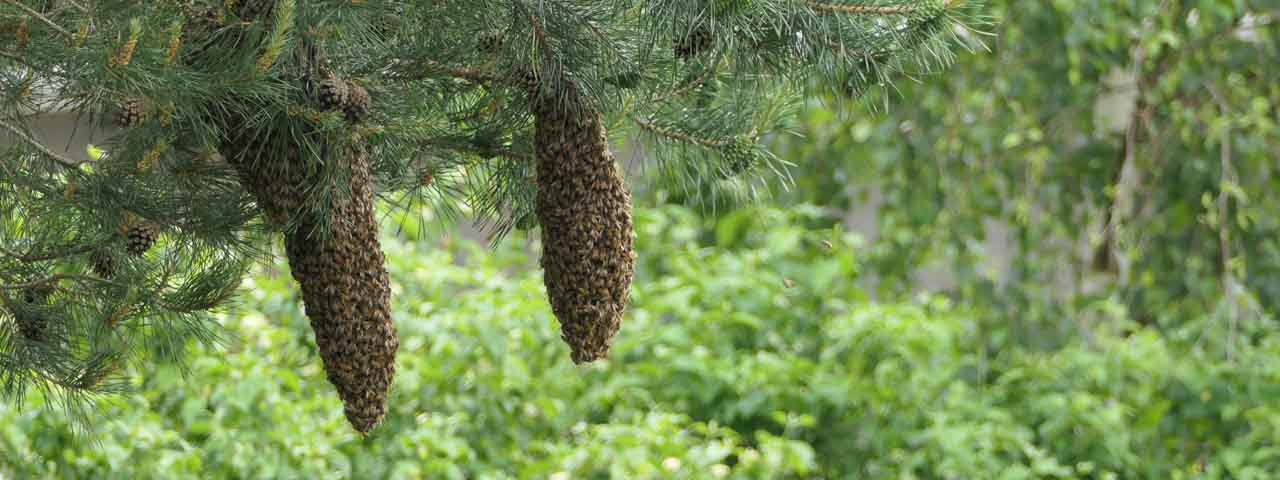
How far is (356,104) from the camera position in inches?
42.8

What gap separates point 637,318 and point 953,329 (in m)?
0.67

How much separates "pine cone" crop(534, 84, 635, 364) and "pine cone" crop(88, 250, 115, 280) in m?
0.38

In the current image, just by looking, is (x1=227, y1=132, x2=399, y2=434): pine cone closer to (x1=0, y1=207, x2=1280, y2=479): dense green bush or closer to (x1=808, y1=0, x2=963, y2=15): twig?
(x1=808, y1=0, x2=963, y2=15): twig

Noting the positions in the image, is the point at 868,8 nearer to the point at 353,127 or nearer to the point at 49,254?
the point at 353,127

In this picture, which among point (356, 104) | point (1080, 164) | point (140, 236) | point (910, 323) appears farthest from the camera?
point (1080, 164)

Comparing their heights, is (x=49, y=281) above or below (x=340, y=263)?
above

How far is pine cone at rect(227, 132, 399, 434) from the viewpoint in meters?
1.10

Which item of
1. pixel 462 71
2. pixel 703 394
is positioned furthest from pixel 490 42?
pixel 703 394

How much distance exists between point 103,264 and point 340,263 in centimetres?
27

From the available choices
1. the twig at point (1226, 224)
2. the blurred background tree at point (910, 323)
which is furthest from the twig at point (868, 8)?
the twig at point (1226, 224)

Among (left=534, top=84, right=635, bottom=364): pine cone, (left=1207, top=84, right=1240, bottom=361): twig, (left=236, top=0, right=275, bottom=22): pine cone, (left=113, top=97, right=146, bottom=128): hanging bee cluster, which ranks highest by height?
(left=236, top=0, right=275, bottom=22): pine cone

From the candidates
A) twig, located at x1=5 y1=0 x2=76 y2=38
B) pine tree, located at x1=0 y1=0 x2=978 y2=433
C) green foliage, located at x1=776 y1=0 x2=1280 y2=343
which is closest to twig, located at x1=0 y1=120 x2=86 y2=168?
pine tree, located at x1=0 y1=0 x2=978 y2=433

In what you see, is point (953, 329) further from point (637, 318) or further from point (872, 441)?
point (637, 318)

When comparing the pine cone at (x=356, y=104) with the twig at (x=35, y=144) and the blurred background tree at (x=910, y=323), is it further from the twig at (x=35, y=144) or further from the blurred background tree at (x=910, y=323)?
the blurred background tree at (x=910, y=323)
